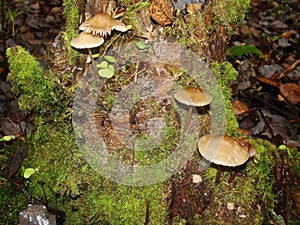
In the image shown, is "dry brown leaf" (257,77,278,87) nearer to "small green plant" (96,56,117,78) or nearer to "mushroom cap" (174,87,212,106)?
"mushroom cap" (174,87,212,106)

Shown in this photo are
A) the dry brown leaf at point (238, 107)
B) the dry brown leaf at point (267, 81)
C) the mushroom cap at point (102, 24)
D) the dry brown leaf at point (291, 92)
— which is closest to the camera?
the mushroom cap at point (102, 24)

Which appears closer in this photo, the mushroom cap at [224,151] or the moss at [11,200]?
the mushroom cap at [224,151]

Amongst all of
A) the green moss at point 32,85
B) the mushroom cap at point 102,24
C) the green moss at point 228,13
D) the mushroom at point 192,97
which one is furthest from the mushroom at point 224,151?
the green moss at point 32,85

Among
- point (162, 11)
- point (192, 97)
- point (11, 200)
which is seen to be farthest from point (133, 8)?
point (11, 200)

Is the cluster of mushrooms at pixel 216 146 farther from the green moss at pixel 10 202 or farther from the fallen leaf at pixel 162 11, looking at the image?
the green moss at pixel 10 202

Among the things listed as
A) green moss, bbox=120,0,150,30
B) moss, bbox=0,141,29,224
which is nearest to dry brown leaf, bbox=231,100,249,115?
green moss, bbox=120,0,150,30

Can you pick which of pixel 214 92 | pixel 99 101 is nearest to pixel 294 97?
pixel 214 92
